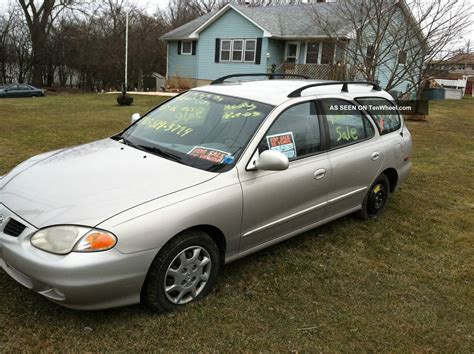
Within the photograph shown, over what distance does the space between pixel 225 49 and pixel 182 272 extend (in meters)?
23.3

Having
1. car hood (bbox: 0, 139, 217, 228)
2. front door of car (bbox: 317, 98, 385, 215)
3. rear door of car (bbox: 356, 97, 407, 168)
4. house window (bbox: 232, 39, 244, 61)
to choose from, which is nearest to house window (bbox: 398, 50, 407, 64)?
rear door of car (bbox: 356, 97, 407, 168)

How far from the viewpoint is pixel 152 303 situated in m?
2.85

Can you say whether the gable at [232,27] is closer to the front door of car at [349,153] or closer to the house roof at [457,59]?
the house roof at [457,59]

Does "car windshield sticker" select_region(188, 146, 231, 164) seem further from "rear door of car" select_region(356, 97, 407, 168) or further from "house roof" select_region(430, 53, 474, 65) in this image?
"house roof" select_region(430, 53, 474, 65)

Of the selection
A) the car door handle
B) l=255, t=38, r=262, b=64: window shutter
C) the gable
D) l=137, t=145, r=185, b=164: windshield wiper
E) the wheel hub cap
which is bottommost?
the wheel hub cap

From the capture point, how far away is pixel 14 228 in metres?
2.68

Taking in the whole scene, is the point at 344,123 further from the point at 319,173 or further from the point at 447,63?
the point at 447,63

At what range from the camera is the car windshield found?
3346 mm

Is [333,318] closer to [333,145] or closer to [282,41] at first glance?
[333,145]

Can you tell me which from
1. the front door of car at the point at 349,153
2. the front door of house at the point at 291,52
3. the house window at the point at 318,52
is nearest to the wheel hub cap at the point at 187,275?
the front door of car at the point at 349,153

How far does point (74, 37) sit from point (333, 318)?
125 ft

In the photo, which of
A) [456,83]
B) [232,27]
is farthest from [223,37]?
[456,83]

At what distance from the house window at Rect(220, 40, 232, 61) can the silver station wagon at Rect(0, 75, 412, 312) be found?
20.9 m

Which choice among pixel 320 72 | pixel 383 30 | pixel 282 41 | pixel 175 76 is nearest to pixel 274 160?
pixel 383 30
